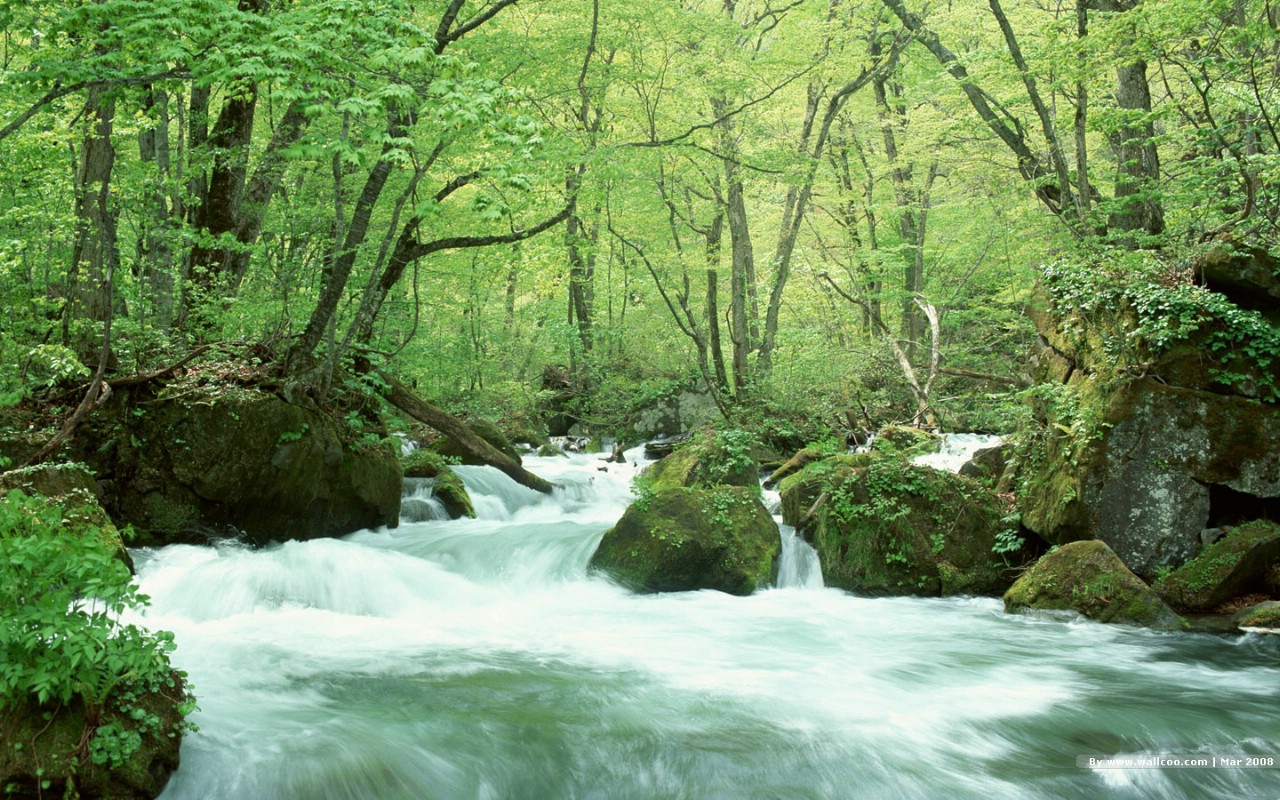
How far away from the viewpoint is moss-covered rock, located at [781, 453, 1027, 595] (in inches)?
343

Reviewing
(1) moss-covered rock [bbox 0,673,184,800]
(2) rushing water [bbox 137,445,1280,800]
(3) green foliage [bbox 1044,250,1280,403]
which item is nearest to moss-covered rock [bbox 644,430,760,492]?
(2) rushing water [bbox 137,445,1280,800]

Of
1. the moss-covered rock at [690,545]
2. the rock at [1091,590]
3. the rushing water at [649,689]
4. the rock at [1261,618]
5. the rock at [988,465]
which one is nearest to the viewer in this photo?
the rushing water at [649,689]

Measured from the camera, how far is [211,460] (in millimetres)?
8266

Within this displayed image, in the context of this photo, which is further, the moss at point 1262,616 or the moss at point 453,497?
the moss at point 453,497

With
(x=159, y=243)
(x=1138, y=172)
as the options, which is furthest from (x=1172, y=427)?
(x=159, y=243)

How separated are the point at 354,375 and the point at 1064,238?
9555mm

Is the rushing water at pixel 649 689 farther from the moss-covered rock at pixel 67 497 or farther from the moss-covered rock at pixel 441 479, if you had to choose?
the moss-covered rock at pixel 441 479

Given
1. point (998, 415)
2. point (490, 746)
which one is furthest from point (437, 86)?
point (998, 415)

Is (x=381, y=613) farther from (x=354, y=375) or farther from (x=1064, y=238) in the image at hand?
(x=1064, y=238)

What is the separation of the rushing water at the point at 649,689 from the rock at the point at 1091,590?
0.60 ft

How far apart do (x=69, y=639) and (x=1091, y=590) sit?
25.1ft

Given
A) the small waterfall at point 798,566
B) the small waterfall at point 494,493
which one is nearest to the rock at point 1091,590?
the small waterfall at point 798,566

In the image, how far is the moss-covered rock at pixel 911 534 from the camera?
8703mm

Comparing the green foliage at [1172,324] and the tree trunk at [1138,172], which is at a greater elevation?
the tree trunk at [1138,172]
